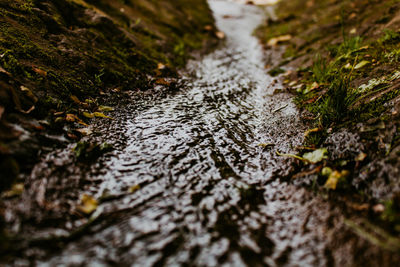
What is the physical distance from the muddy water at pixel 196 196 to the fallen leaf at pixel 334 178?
16 centimetres

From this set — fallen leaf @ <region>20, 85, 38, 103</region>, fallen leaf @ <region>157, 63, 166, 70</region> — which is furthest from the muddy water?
fallen leaf @ <region>157, 63, 166, 70</region>

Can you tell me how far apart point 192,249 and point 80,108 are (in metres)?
2.00

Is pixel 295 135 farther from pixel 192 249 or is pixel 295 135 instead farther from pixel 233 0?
pixel 233 0

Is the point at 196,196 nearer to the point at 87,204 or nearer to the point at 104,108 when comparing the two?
the point at 87,204

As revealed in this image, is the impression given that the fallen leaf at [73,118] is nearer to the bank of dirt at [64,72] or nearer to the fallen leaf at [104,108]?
the bank of dirt at [64,72]

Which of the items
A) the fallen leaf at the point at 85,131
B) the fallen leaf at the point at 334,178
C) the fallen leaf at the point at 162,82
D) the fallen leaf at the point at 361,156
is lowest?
the fallen leaf at the point at 334,178

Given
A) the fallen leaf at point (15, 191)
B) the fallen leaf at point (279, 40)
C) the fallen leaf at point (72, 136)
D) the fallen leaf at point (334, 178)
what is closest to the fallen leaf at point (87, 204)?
the fallen leaf at point (15, 191)

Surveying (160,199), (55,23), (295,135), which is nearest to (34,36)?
(55,23)

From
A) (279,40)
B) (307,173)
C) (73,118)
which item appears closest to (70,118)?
(73,118)

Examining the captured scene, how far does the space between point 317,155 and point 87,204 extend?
6.32 feet

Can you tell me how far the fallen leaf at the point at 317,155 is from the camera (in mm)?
1912

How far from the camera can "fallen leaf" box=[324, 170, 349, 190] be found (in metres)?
1.69

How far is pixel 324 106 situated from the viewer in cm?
232

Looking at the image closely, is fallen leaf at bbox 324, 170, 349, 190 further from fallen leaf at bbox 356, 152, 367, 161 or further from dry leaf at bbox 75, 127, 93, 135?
dry leaf at bbox 75, 127, 93, 135
